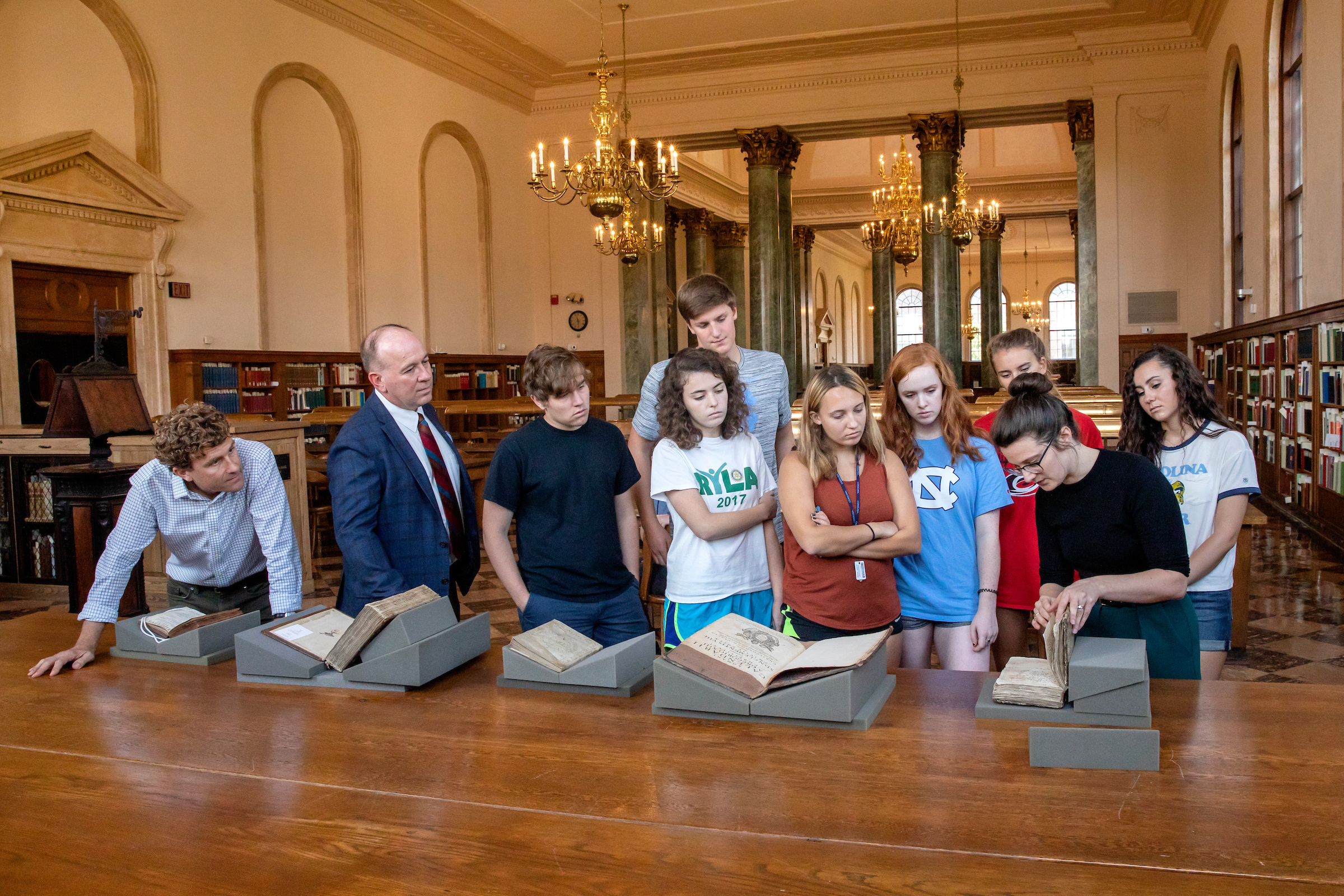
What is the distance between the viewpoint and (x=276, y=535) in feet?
9.16

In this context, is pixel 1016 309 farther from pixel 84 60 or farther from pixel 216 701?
pixel 216 701

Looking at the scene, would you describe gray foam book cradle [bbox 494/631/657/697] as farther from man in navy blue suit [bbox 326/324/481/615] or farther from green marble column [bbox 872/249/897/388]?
green marble column [bbox 872/249/897/388]

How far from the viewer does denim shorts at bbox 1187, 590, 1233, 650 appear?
2.60m

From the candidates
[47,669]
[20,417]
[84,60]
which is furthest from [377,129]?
[47,669]

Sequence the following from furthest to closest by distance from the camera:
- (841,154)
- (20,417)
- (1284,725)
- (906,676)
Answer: (841,154), (20,417), (906,676), (1284,725)

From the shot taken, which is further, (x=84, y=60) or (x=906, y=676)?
(x=84, y=60)

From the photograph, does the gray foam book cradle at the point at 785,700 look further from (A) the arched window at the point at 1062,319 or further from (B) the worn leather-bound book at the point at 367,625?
(A) the arched window at the point at 1062,319

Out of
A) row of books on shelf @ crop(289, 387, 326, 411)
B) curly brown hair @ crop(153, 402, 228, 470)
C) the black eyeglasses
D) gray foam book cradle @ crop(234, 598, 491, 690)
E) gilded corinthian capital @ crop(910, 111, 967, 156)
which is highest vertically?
gilded corinthian capital @ crop(910, 111, 967, 156)

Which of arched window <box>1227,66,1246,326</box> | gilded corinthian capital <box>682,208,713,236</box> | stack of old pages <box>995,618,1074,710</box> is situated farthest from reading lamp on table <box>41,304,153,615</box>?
gilded corinthian capital <box>682,208,713,236</box>

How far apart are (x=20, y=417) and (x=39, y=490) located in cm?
311

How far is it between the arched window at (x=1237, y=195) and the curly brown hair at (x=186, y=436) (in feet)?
38.5

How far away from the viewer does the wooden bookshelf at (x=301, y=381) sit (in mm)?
10094

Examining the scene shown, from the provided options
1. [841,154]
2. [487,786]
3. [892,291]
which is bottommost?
[487,786]

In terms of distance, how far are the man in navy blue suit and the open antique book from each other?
945 mm
